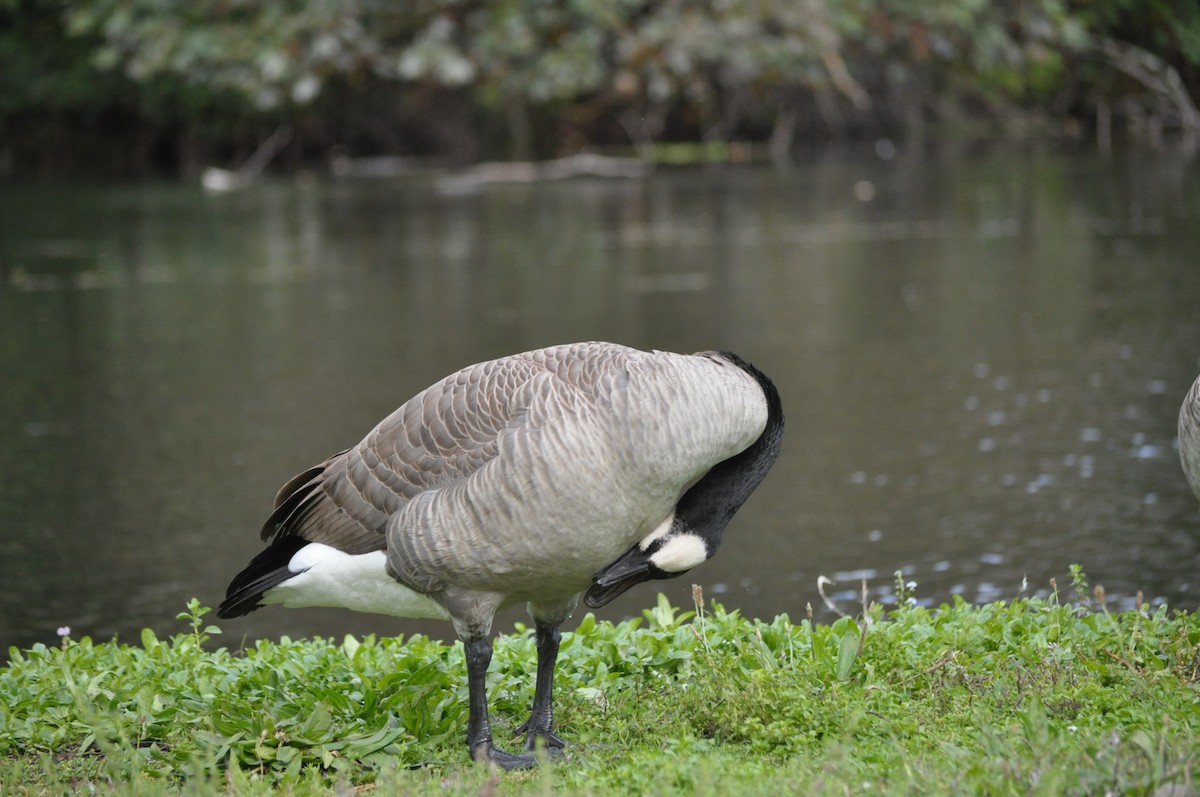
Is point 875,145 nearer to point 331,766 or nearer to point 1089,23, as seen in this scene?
point 1089,23

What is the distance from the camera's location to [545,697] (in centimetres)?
489

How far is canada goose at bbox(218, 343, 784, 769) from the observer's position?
4.43 m

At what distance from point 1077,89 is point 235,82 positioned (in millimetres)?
18384

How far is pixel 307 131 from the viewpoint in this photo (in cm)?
3388

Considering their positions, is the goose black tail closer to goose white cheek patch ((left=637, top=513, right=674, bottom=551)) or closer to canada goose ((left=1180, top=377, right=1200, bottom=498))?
goose white cheek patch ((left=637, top=513, right=674, bottom=551))

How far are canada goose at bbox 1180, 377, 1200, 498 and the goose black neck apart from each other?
4.29 ft

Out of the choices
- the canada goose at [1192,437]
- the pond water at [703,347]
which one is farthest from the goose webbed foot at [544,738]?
the pond water at [703,347]

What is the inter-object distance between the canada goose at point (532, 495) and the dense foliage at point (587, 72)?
25008 millimetres

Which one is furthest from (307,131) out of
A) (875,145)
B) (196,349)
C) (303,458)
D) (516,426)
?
(516,426)

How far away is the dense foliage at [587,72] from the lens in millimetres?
29594

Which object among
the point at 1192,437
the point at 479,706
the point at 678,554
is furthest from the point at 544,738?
the point at 1192,437

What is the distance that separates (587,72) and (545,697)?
25774 mm

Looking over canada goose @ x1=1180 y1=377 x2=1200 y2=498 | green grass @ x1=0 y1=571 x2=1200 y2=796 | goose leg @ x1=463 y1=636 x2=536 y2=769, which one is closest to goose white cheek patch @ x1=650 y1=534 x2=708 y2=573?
green grass @ x1=0 y1=571 x2=1200 y2=796

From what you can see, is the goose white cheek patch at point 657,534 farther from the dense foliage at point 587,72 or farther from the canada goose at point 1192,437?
the dense foliage at point 587,72
